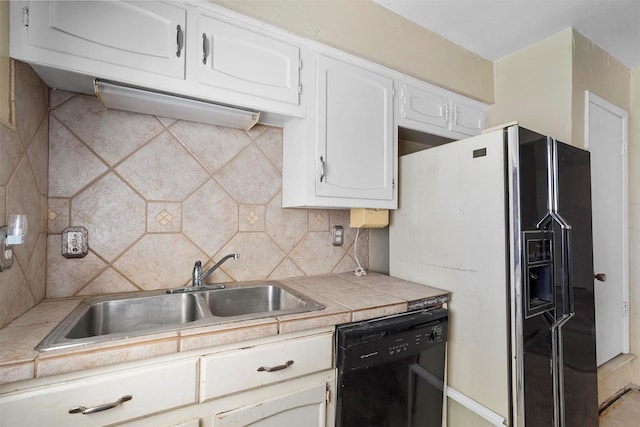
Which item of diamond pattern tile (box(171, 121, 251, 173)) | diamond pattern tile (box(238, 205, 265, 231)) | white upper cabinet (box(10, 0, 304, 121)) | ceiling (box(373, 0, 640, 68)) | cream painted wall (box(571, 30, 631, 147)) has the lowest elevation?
diamond pattern tile (box(238, 205, 265, 231))

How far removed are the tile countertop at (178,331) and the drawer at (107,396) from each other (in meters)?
0.04

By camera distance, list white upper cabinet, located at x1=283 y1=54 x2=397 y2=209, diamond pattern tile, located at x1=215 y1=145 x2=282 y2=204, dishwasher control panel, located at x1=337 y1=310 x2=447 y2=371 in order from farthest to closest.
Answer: diamond pattern tile, located at x1=215 y1=145 x2=282 y2=204, white upper cabinet, located at x1=283 y1=54 x2=397 y2=209, dishwasher control panel, located at x1=337 y1=310 x2=447 y2=371

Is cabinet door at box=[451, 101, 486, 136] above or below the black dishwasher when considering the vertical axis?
above

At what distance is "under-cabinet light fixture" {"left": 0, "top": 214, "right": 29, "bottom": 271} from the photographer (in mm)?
855

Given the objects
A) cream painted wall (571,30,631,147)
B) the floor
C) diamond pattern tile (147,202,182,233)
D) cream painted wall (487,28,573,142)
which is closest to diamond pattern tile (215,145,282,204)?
diamond pattern tile (147,202,182,233)

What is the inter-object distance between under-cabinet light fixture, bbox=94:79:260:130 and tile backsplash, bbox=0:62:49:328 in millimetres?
200

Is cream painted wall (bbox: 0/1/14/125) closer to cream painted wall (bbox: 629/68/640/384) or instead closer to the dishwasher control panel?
the dishwasher control panel

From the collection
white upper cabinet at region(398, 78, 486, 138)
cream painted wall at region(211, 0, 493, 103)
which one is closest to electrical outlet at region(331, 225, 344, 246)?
white upper cabinet at region(398, 78, 486, 138)

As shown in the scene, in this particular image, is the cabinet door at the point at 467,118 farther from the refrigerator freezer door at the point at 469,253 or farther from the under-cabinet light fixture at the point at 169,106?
the under-cabinet light fixture at the point at 169,106


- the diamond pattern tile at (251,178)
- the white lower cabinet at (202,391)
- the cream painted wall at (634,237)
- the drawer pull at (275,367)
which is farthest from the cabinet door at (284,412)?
the cream painted wall at (634,237)

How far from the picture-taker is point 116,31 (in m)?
1.03

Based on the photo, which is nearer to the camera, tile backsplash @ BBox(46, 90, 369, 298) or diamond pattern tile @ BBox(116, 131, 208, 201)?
tile backsplash @ BBox(46, 90, 369, 298)

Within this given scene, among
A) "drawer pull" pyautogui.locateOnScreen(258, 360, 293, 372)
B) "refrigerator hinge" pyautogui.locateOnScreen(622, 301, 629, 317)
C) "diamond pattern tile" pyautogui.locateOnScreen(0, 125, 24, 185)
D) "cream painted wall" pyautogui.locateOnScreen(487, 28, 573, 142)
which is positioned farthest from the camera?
"refrigerator hinge" pyautogui.locateOnScreen(622, 301, 629, 317)

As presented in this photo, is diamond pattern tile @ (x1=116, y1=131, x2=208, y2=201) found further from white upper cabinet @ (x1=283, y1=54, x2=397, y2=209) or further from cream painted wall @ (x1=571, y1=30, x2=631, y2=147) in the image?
cream painted wall @ (x1=571, y1=30, x2=631, y2=147)
